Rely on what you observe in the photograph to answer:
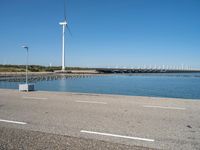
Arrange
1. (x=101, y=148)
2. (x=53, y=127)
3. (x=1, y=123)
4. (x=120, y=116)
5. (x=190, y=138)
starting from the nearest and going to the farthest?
(x=101, y=148) < (x=190, y=138) < (x=53, y=127) < (x=1, y=123) < (x=120, y=116)

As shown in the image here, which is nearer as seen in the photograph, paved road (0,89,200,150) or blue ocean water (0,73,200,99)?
paved road (0,89,200,150)

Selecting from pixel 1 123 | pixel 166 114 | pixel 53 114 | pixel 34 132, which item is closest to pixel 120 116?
pixel 166 114

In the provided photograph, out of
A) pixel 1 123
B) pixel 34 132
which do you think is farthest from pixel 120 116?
pixel 1 123

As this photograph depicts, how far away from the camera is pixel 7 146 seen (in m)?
5.50

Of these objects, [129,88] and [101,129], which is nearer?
[101,129]

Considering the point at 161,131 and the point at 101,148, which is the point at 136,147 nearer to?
the point at 101,148

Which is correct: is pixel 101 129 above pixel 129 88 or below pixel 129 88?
above

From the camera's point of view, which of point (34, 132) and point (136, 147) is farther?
point (34, 132)

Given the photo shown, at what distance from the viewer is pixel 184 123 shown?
8023mm

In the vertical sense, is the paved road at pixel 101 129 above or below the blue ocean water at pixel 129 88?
above

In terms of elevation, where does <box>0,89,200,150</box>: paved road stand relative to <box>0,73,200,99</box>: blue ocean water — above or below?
above

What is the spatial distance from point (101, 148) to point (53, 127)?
8.05 feet

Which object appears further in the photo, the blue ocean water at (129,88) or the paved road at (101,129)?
the blue ocean water at (129,88)

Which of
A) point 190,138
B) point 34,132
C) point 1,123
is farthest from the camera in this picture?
point 1,123
